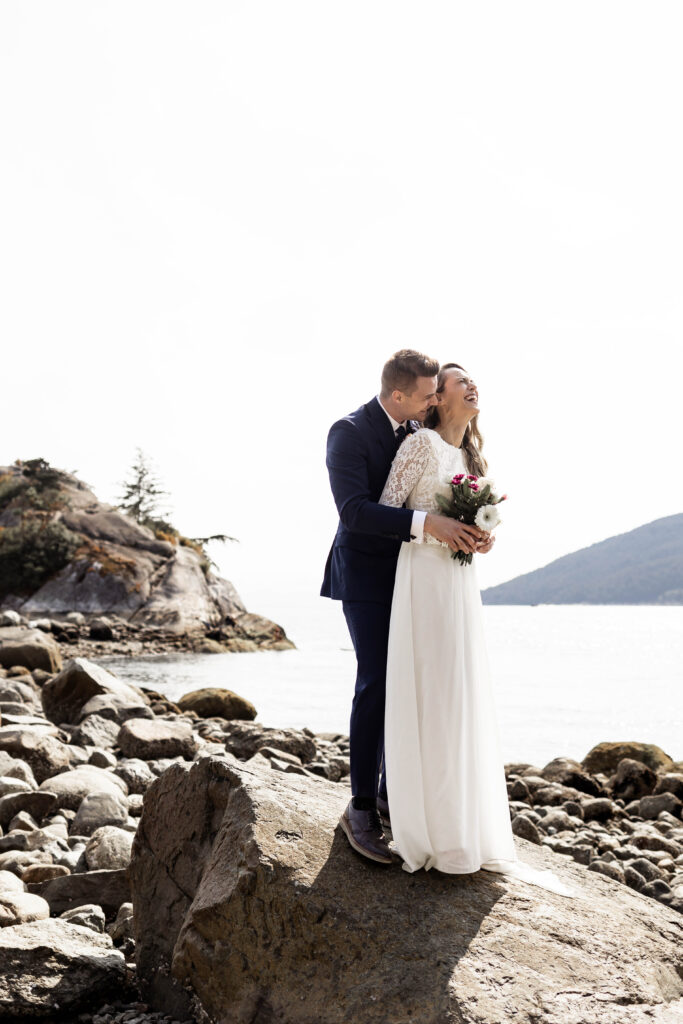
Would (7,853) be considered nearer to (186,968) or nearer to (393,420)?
(186,968)

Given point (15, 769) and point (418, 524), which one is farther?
point (15, 769)

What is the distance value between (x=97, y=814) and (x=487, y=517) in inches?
177

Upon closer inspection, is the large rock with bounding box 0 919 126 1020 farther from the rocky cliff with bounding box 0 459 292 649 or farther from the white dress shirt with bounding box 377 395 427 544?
the rocky cliff with bounding box 0 459 292 649

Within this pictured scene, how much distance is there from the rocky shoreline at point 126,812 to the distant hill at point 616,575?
123 metres

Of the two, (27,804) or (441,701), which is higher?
(441,701)

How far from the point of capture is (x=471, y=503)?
4.32 m

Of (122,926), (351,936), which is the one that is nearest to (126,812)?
(122,926)

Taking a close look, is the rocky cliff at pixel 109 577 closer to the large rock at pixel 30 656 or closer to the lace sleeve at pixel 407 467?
the large rock at pixel 30 656

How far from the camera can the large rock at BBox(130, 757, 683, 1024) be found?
11.1ft

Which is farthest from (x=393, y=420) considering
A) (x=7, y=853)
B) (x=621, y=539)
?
(x=621, y=539)

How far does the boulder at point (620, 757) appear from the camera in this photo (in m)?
12.7

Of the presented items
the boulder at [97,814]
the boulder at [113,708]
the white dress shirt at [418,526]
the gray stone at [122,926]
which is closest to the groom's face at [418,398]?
the white dress shirt at [418,526]

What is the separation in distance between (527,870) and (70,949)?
222 cm

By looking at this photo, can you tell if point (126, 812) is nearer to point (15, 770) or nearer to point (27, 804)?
point (27, 804)
